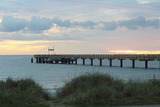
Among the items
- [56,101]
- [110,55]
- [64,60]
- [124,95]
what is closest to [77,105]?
[56,101]

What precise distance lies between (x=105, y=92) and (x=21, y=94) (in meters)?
3.30

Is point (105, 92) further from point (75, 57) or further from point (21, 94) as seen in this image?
point (75, 57)

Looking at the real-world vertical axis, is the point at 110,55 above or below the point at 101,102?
below

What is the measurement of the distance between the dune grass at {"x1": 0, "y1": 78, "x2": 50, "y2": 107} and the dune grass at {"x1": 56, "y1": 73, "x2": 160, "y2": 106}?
90 cm

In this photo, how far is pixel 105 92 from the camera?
14719mm

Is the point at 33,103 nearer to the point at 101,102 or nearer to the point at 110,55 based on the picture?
the point at 101,102

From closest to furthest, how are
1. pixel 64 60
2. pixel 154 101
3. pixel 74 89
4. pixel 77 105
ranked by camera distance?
pixel 77 105, pixel 154 101, pixel 74 89, pixel 64 60

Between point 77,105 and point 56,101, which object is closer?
point 77,105

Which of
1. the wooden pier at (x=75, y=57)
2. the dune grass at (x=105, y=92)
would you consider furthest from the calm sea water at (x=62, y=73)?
the wooden pier at (x=75, y=57)

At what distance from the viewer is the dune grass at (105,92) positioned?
14148mm

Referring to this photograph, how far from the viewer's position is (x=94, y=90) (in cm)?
1462

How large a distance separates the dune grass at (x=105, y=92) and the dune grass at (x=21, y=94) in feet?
2.94

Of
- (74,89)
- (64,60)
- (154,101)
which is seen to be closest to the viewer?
(154,101)

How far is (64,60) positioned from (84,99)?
4349 inches
